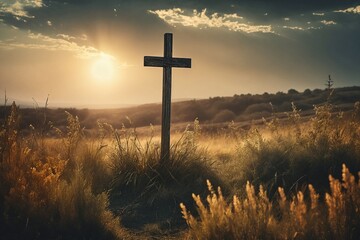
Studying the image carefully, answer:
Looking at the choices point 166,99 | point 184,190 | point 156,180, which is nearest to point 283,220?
point 184,190

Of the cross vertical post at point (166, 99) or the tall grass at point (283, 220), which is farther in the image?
the cross vertical post at point (166, 99)

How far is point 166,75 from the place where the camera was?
893 centimetres

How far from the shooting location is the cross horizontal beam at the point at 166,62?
8750 mm

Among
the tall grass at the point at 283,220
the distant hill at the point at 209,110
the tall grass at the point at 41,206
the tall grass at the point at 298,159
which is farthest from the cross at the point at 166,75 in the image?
the distant hill at the point at 209,110

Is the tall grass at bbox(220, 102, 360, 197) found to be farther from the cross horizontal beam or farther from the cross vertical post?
the cross horizontal beam

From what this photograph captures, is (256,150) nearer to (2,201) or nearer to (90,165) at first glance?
(90,165)

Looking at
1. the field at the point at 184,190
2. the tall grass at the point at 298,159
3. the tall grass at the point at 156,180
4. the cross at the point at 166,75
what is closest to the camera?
the field at the point at 184,190

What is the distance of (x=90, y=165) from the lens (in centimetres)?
841

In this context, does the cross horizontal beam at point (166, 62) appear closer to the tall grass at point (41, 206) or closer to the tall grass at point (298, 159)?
the tall grass at point (298, 159)

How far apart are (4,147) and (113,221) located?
1.98 metres

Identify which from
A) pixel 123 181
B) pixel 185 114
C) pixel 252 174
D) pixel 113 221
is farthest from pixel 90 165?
pixel 185 114

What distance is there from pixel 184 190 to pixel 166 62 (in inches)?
114

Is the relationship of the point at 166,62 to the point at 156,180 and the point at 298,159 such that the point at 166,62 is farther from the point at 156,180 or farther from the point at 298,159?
the point at 298,159

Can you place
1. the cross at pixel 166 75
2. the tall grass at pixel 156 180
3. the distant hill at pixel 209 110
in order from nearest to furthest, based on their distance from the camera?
the tall grass at pixel 156 180 → the cross at pixel 166 75 → the distant hill at pixel 209 110
